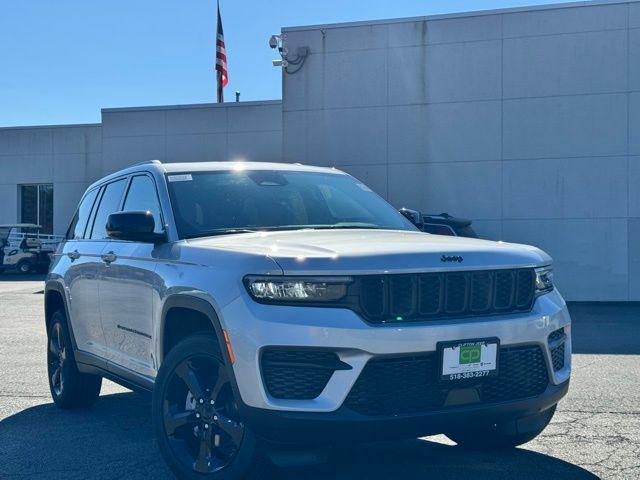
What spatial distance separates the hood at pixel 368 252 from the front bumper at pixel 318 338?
0.22 m

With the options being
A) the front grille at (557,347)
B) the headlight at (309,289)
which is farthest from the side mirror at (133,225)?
the front grille at (557,347)

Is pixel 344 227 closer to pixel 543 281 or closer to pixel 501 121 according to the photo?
pixel 543 281

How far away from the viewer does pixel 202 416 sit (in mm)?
4336

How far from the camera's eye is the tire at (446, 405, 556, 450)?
191 inches

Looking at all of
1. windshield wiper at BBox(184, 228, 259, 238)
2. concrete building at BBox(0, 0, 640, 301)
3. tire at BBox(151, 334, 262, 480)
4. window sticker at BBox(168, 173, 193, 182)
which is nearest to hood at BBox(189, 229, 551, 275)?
windshield wiper at BBox(184, 228, 259, 238)

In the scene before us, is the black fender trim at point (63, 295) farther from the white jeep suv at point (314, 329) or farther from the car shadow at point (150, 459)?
the white jeep suv at point (314, 329)

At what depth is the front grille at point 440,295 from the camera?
387cm

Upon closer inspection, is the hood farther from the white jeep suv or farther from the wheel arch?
the wheel arch

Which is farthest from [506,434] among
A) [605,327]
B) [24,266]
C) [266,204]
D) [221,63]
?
[24,266]

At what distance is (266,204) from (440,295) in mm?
1696

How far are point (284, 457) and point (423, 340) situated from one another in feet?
2.73

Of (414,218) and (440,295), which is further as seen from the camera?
(414,218)

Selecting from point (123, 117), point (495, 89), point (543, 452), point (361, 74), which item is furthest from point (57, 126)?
point (543, 452)

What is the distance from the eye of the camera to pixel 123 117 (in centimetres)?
3281
